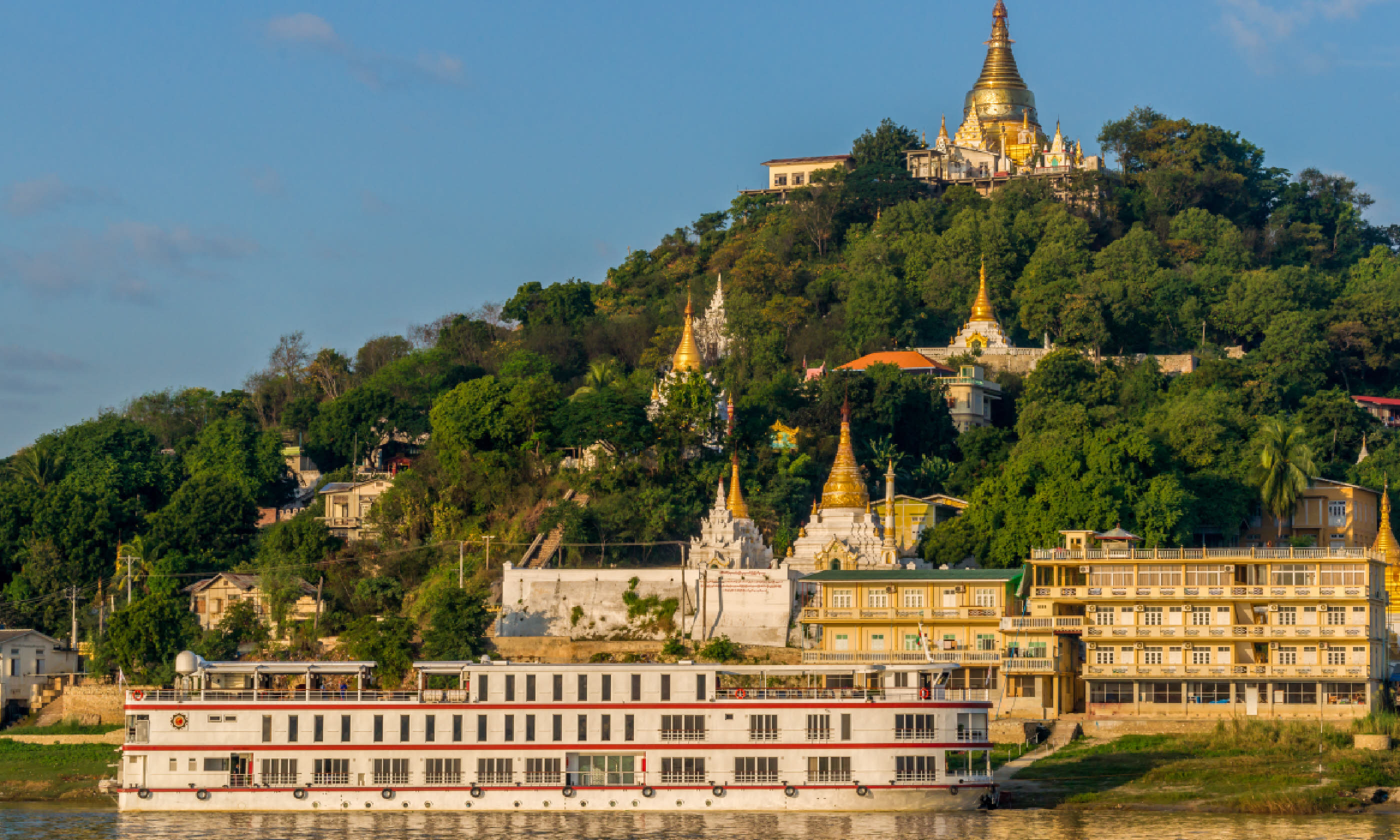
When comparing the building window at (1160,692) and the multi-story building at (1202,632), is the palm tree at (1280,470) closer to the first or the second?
the multi-story building at (1202,632)

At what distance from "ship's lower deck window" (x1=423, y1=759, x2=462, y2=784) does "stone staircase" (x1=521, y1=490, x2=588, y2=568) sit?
25.6 m

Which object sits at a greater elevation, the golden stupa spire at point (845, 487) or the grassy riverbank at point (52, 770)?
the golden stupa spire at point (845, 487)

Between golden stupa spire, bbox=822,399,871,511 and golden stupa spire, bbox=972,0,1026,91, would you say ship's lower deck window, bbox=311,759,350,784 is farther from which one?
golden stupa spire, bbox=972,0,1026,91

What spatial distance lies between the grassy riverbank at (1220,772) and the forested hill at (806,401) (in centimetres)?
1811

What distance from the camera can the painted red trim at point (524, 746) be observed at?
191ft

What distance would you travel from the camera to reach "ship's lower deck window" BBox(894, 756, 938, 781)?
57625mm

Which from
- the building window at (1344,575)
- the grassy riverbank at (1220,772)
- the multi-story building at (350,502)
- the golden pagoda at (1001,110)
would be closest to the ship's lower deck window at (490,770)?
the grassy riverbank at (1220,772)

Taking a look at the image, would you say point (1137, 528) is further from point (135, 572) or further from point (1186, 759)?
point (135, 572)

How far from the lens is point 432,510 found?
307 feet

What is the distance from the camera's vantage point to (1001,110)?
151 metres

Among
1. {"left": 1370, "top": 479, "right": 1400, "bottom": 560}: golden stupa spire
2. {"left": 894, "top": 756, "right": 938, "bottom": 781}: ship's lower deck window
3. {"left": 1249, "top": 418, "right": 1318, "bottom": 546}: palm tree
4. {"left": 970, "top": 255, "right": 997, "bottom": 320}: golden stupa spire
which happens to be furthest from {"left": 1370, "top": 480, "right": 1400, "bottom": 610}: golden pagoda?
{"left": 970, "top": 255, "right": 997, "bottom": 320}: golden stupa spire

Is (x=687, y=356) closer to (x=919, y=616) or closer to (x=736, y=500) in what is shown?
(x=736, y=500)

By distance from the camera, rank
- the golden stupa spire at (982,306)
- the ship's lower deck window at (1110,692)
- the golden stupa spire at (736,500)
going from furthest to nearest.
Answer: the golden stupa spire at (982,306) < the golden stupa spire at (736,500) < the ship's lower deck window at (1110,692)

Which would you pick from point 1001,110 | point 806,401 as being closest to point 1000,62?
point 1001,110
